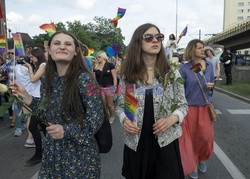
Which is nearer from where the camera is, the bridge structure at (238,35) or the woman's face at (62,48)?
the woman's face at (62,48)

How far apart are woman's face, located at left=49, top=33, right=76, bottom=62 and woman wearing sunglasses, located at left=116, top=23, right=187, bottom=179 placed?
0.53 m

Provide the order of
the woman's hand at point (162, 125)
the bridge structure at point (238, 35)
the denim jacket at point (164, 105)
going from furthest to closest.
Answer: the bridge structure at point (238, 35) → the denim jacket at point (164, 105) → the woman's hand at point (162, 125)

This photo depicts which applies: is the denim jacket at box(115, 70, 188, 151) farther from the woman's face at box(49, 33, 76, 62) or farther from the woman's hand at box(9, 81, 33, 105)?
the woman's hand at box(9, 81, 33, 105)

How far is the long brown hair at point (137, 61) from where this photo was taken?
240cm

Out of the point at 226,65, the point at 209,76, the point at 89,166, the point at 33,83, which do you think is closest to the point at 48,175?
the point at 89,166

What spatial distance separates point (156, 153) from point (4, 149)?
12.2 feet

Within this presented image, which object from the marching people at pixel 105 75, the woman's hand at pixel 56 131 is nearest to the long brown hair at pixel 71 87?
the woman's hand at pixel 56 131

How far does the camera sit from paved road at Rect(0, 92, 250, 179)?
3.96m

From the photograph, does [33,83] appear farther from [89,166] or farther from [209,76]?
[89,166]

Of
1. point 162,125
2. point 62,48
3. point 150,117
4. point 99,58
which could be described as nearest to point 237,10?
point 99,58

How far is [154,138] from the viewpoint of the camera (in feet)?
7.61

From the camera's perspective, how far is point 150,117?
2.29m

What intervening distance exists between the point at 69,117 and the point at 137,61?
0.77 m

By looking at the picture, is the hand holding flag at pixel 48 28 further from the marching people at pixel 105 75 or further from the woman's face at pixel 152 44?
the marching people at pixel 105 75
